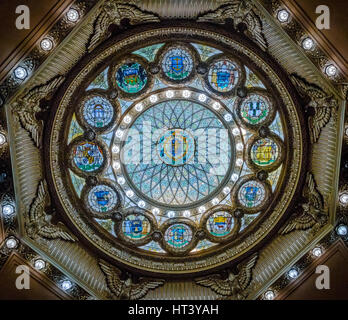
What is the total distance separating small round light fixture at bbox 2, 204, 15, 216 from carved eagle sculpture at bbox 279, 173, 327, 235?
744 centimetres

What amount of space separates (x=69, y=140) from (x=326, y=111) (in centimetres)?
728

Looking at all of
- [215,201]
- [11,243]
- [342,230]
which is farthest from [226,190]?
[11,243]

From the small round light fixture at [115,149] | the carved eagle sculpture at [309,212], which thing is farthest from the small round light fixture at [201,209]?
the small round light fixture at [115,149]

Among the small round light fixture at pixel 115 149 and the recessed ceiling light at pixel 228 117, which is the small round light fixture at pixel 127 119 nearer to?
the small round light fixture at pixel 115 149

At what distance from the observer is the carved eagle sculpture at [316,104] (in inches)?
529

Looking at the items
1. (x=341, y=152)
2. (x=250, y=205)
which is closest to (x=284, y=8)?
(x=341, y=152)

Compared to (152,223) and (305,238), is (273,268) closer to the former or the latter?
(305,238)

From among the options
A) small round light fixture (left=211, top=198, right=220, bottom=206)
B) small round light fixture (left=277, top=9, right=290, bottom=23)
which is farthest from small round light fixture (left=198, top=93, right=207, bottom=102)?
small round light fixture (left=277, top=9, right=290, bottom=23)

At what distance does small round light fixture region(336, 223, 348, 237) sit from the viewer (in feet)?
44.9

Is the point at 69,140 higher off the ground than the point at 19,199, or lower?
higher

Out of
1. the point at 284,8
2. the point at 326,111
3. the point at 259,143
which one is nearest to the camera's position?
the point at 284,8

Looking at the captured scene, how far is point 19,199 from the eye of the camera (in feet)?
44.8

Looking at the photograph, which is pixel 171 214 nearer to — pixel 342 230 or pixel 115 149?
pixel 115 149

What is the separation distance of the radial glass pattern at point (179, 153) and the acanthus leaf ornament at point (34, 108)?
3089 millimetres
